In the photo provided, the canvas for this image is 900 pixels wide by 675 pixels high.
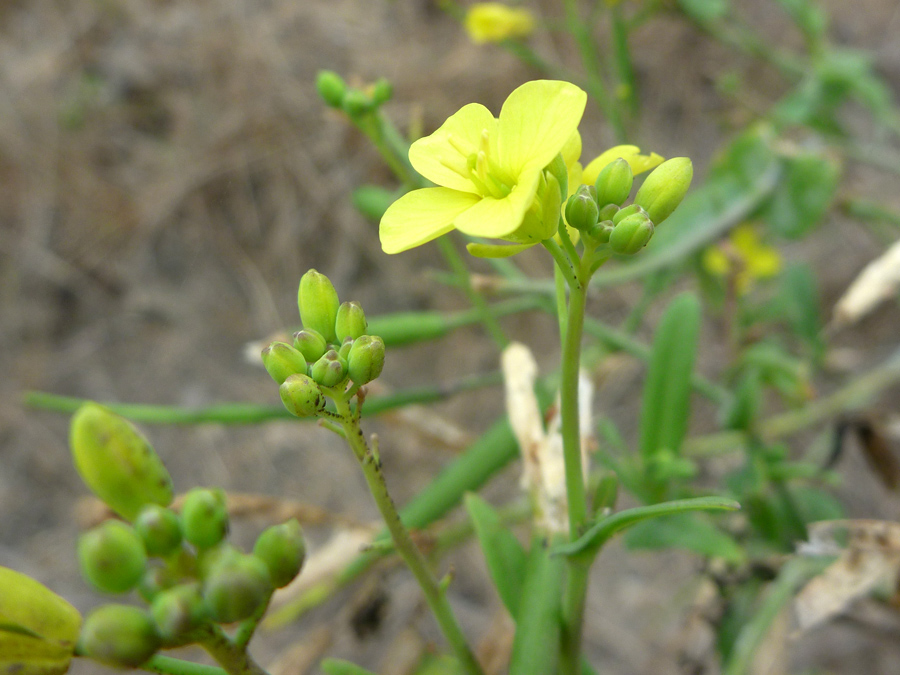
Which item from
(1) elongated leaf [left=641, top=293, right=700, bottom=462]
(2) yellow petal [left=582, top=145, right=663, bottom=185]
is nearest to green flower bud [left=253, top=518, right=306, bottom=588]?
(2) yellow petal [left=582, top=145, right=663, bottom=185]

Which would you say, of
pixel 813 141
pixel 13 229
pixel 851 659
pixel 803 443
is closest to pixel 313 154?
pixel 13 229

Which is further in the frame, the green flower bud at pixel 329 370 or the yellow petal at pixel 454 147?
the yellow petal at pixel 454 147

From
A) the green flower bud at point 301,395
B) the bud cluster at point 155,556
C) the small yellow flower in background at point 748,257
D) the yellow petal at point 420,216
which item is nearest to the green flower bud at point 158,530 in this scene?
the bud cluster at point 155,556

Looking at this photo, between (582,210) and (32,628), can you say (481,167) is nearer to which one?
(582,210)

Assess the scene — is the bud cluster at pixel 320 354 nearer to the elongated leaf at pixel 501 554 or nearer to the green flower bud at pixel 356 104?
the elongated leaf at pixel 501 554

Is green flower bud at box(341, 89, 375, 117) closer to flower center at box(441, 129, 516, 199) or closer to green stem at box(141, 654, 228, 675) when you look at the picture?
flower center at box(441, 129, 516, 199)
